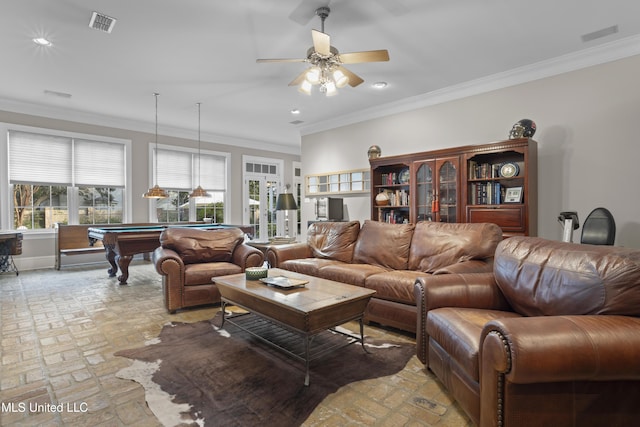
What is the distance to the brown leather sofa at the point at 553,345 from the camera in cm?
127

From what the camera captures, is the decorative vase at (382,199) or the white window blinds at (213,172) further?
the white window blinds at (213,172)

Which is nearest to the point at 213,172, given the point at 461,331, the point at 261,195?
the point at 261,195

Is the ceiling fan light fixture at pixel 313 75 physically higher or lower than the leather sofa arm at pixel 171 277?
higher

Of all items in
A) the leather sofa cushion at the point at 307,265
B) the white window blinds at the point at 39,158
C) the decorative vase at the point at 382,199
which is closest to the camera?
the leather sofa cushion at the point at 307,265

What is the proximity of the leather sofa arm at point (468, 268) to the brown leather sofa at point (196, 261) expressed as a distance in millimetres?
2164

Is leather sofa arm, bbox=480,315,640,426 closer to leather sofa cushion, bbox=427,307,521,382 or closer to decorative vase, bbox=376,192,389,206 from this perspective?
leather sofa cushion, bbox=427,307,521,382

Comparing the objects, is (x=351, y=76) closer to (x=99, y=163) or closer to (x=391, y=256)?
(x=391, y=256)

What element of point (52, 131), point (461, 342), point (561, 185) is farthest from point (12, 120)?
point (561, 185)

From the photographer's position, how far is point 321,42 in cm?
261

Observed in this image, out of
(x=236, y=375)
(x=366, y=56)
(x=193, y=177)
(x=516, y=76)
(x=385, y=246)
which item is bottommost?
(x=236, y=375)

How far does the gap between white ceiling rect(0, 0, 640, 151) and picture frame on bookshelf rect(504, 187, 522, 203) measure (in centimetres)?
144

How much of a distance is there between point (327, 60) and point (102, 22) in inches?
84.5

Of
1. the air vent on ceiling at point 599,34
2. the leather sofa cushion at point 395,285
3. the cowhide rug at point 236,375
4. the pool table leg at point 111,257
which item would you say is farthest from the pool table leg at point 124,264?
the air vent on ceiling at point 599,34

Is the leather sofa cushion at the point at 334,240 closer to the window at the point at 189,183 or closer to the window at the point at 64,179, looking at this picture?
the window at the point at 189,183
